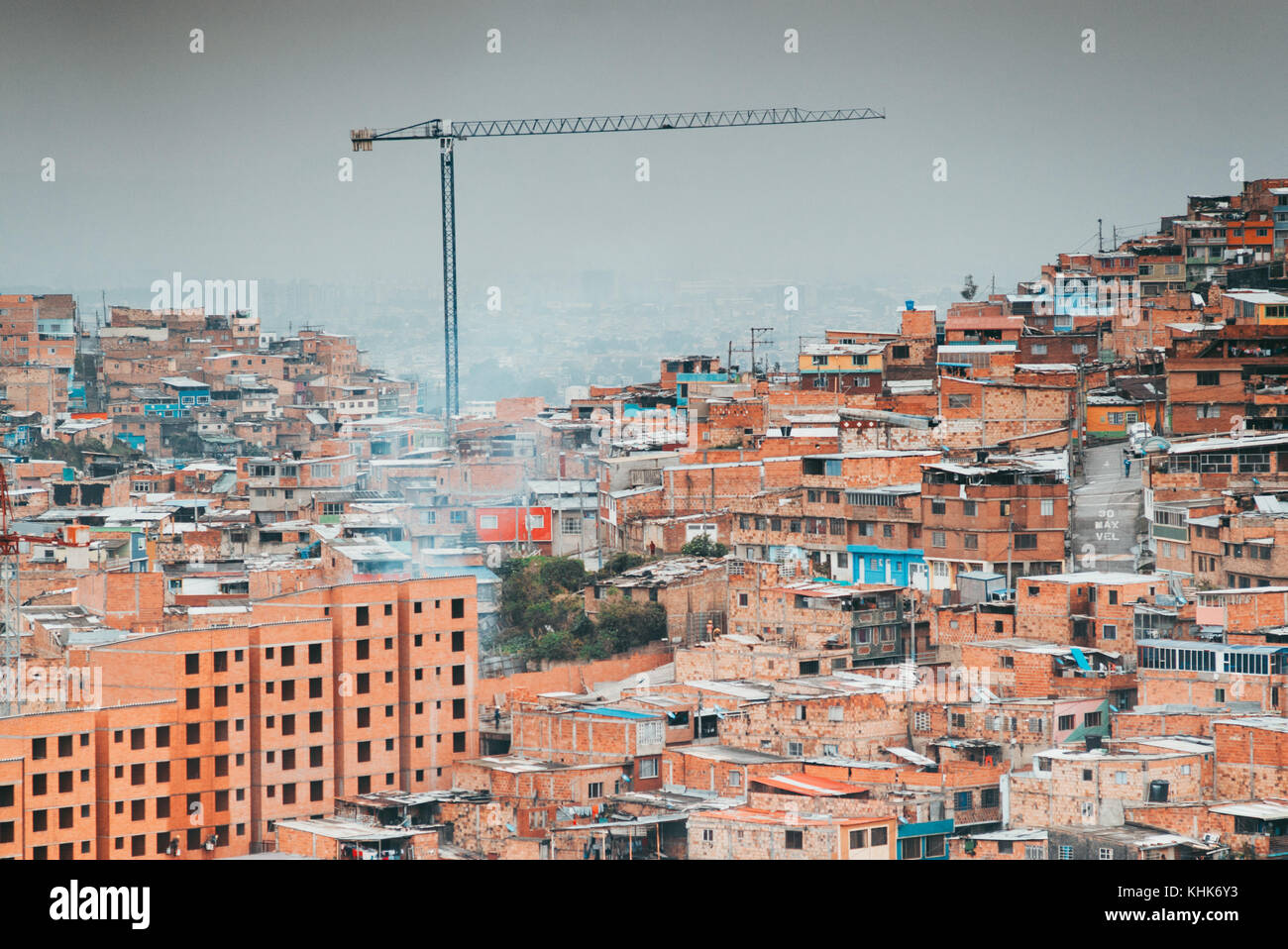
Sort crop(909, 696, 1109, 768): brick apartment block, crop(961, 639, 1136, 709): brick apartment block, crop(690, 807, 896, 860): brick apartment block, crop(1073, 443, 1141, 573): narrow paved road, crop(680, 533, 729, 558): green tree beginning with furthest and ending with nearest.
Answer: crop(680, 533, 729, 558): green tree < crop(1073, 443, 1141, 573): narrow paved road < crop(961, 639, 1136, 709): brick apartment block < crop(909, 696, 1109, 768): brick apartment block < crop(690, 807, 896, 860): brick apartment block

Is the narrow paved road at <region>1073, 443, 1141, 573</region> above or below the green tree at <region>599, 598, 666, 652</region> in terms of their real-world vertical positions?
above

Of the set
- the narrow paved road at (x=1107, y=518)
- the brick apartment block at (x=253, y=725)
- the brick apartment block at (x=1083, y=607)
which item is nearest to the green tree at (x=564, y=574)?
the brick apartment block at (x=253, y=725)

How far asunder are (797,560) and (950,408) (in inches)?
102

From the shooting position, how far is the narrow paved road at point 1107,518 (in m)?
11.6

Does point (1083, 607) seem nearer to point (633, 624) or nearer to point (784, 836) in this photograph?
point (633, 624)

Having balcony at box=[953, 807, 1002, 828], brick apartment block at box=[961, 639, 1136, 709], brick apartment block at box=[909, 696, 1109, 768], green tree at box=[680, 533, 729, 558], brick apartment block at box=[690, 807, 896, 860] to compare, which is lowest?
balcony at box=[953, 807, 1002, 828]

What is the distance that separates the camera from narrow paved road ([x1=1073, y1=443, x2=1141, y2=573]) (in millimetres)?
11578

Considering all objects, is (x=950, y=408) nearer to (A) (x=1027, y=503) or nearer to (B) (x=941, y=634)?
(A) (x=1027, y=503)

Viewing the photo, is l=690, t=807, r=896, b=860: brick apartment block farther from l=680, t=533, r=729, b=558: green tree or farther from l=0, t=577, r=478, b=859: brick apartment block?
l=680, t=533, r=729, b=558: green tree

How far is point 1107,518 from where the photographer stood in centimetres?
1221

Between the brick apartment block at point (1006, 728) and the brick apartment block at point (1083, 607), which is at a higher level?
the brick apartment block at point (1083, 607)

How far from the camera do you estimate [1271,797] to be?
767 centimetres

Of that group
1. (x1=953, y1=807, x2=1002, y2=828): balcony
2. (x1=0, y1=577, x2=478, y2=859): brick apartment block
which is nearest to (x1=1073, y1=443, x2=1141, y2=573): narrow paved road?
(x1=953, y1=807, x2=1002, y2=828): balcony

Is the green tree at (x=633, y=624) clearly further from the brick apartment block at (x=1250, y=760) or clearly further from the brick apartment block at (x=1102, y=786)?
the brick apartment block at (x=1250, y=760)
